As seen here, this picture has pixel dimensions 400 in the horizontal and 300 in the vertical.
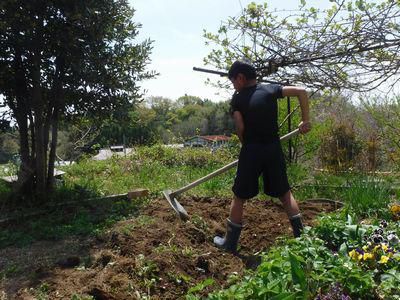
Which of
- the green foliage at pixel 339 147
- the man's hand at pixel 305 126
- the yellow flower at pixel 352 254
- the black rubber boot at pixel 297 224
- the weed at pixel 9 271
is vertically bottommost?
the weed at pixel 9 271

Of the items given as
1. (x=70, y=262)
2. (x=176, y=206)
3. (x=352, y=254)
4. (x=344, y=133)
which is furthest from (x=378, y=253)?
(x=344, y=133)

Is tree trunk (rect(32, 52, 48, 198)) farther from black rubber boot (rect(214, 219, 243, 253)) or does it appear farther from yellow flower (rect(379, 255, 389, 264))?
yellow flower (rect(379, 255, 389, 264))

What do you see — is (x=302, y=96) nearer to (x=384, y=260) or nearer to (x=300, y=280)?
(x=384, y=260)

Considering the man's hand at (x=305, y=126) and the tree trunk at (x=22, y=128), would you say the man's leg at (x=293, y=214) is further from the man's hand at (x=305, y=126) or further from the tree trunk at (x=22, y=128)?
the tree trunk at (x=22, y=128)

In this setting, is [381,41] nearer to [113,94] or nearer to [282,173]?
[282,173]

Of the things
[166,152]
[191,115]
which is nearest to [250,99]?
[166,152]

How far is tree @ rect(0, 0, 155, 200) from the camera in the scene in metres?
5.52

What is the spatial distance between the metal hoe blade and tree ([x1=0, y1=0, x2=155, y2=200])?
1819 millimetres

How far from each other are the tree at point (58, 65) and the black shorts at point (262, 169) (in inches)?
114

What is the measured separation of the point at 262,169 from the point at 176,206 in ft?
4.60

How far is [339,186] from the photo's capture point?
5.87 metres

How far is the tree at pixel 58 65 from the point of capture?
18.1 feet

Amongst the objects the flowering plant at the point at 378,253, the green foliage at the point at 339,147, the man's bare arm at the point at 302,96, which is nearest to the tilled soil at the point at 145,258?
the flowering plant at the point at 378,253

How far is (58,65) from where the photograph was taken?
19.6 ft
